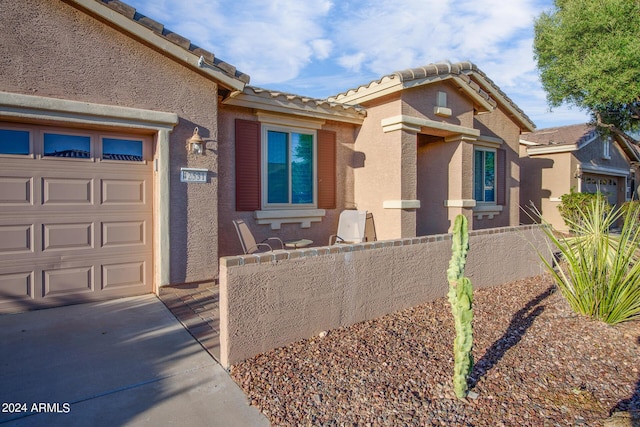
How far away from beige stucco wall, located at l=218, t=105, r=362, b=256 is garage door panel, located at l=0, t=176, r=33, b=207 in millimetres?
2806

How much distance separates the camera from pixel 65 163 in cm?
530

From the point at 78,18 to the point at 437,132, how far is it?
7.33 meters

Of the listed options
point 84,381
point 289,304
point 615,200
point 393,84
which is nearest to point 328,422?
point 289,304

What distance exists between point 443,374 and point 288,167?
536 cm

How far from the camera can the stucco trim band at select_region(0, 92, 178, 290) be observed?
4.80 m

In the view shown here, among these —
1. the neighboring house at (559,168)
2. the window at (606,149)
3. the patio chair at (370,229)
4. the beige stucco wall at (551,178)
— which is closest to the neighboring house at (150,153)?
the patio chair at (370,229)

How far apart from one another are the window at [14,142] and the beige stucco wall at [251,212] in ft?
9.34

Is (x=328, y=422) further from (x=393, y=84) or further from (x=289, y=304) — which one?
(x=393, y=84)

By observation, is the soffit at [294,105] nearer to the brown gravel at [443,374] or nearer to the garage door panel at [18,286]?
the garage door panel at [18,286]

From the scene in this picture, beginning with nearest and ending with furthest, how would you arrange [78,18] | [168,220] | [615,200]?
1. [78,18]
2. [168,220]
3. [615,200]

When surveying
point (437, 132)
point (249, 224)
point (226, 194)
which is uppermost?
point (437, 132)

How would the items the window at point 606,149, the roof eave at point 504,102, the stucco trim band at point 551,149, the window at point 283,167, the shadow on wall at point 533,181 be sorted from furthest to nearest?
1. the window at point 606,149
2. the shadow on wall at point 533,181
3. the stucco trim band at point 551,149
4. the roof eave at point 504,102
5. the window at point 283,167

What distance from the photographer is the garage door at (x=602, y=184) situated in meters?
17.0

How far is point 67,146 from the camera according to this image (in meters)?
5.34
